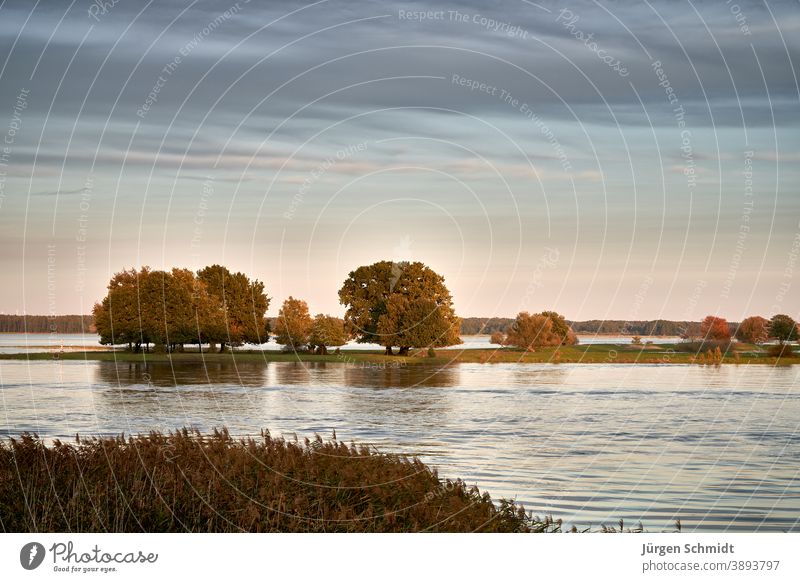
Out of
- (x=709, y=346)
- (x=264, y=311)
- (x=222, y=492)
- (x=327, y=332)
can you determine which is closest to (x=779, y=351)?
(x=709, y=346)

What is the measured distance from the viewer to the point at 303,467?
56.2ft

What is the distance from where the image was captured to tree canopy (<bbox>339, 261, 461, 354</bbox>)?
84.0 metres

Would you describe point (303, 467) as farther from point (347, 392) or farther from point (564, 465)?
point (347, 392)

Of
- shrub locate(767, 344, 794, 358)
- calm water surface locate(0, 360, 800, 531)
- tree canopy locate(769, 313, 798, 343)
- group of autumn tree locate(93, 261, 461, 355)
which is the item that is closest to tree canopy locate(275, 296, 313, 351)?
group of autumn tree locate(93, 261, 461, 355)

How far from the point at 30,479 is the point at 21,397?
3783 centimetres

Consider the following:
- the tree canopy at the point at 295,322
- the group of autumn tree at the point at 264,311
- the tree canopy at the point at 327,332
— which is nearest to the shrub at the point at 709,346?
the group of autumn tree at the point at 264,311

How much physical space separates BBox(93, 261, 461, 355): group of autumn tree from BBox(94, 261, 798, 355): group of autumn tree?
0.10 meters

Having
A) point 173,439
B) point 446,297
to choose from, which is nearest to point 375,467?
point 173,439

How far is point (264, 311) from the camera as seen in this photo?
98.4 m
